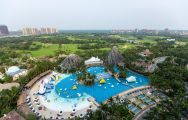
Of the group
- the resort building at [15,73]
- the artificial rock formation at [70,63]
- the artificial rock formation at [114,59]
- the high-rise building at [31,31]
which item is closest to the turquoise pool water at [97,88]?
the artificial rock formation at [70,63]

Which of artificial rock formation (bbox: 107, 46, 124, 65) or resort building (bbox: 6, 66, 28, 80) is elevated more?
artificial rock formation (bbox: 107, 46, 124, 65)

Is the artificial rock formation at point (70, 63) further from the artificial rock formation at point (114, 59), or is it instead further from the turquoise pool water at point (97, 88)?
the artificial rock formation at point (114, 59)

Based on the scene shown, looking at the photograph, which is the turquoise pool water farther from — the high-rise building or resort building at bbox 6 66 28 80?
the high-rise building

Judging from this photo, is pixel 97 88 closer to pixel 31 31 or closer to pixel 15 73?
pixel 15 73

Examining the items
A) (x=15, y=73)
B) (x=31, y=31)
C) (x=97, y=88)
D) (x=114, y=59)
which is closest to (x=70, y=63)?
(x=114, y=59)

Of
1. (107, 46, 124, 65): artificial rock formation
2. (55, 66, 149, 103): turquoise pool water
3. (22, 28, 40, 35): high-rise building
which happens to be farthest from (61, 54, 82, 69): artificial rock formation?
(22, 28, 40, 35): high-rise building

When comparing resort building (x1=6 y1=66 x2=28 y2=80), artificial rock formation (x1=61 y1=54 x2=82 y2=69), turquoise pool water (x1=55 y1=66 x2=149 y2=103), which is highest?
artificial rock formation (x1=61 y1=54 x2=82 y2=69)

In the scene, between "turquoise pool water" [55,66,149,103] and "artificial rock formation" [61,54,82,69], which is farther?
"artificial rock formation" [61,54,82,69]

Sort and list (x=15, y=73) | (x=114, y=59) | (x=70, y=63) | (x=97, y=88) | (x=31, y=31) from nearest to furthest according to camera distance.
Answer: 1. (x=97, y=88)
2. (x=15, y=73)
3. (x=70, y=63)
4. (x=114, y=59)
5. (x=31, y=31)

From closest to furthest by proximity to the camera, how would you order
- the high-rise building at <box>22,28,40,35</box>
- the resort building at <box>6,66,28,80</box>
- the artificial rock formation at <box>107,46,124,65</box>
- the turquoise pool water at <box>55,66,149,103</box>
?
the turquoise pool water at <box>55,66,149,103</box>
the resort building at <box>6,66,28,80</box>
the artificial rock formation at <box>107,46,124,65</box>
the high-rise building at <box>22,28,40,35</box>

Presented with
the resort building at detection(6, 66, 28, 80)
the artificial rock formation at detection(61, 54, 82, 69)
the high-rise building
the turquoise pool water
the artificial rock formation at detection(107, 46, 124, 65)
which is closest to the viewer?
the turquoise pool water

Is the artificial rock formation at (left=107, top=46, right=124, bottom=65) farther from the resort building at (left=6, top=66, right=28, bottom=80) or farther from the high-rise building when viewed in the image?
the high-rise building
